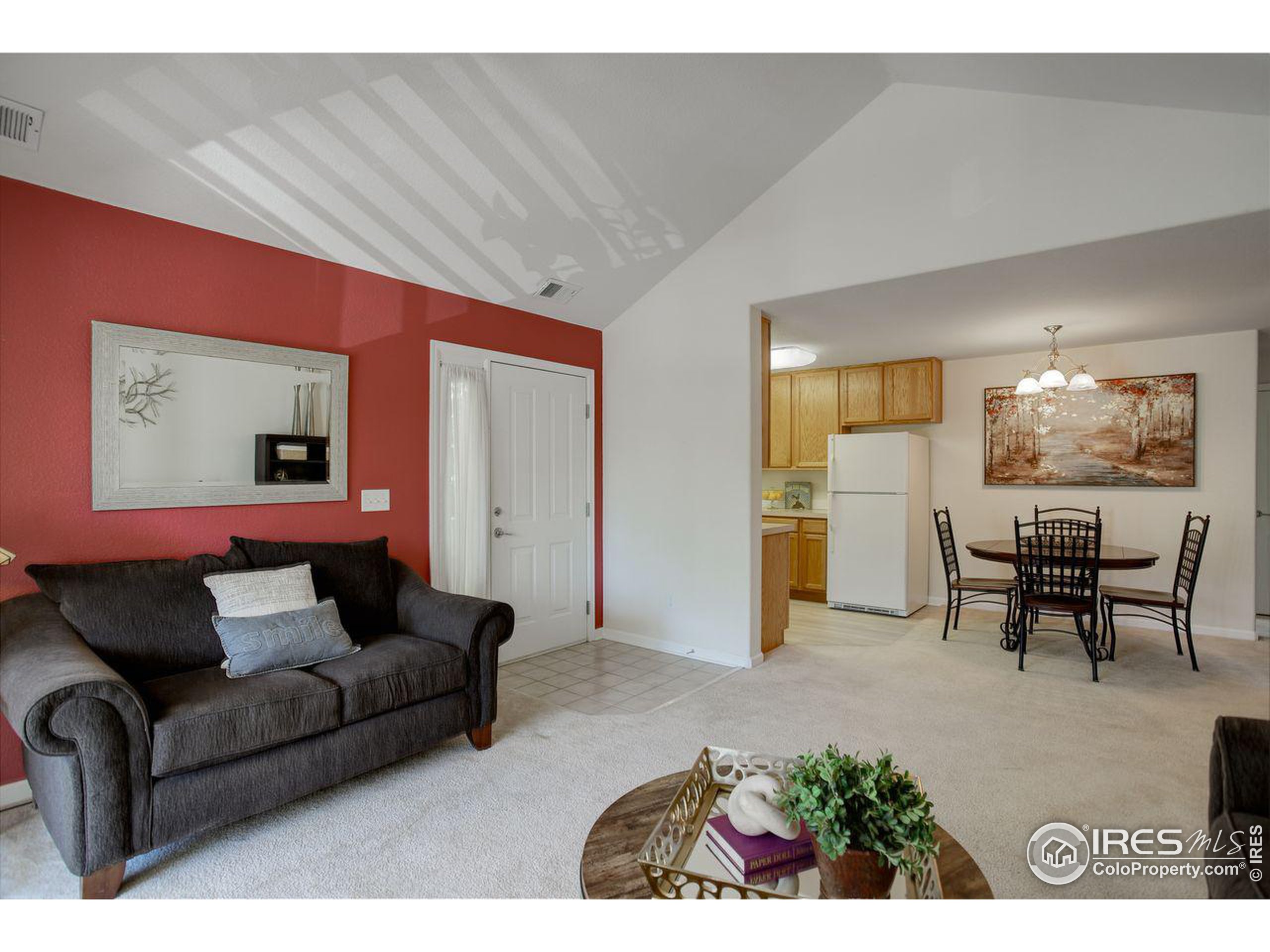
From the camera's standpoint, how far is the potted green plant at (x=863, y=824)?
1.16 m

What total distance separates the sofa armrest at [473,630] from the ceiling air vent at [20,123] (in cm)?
211

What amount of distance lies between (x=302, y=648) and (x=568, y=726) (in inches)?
47.1

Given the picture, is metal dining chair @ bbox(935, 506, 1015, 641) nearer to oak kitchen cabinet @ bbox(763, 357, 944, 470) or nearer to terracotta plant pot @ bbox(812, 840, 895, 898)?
oak kitchen cabinet @ bbox(763, 357, 944, 470)

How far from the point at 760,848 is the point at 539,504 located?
9.96 feet

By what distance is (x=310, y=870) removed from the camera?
73.1 inches

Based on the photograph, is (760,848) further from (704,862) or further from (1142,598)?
(1142,598)

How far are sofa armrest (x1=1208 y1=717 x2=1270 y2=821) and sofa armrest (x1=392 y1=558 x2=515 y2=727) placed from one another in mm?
2261

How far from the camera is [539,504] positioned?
4184 mm

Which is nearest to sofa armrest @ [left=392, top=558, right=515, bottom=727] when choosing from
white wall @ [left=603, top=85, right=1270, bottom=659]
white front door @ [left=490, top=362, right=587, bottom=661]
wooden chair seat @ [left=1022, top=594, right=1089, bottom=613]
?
white front door @ [left=490, top=362, right=587, bottom=661]

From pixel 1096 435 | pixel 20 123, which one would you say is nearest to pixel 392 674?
pixel 20 123

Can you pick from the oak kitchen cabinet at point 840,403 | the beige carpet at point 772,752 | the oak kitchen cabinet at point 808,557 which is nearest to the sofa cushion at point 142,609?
the beige carpet at point 772,752

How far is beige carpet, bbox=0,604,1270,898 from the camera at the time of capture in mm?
1833

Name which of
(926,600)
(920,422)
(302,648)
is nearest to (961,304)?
(920,422)
